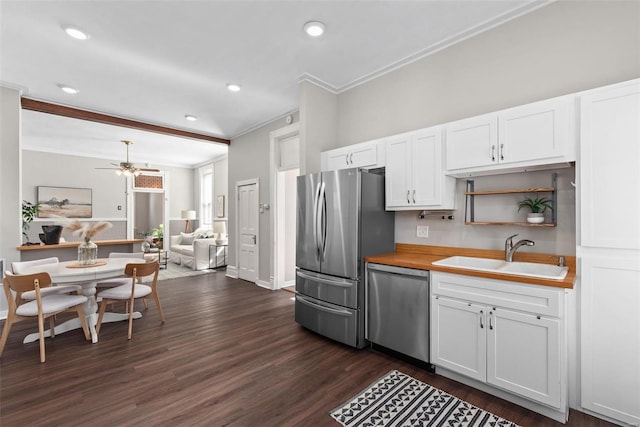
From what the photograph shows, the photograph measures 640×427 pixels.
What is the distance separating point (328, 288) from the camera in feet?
10.00

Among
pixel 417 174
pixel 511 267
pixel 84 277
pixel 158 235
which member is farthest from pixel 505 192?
pixel 158 235

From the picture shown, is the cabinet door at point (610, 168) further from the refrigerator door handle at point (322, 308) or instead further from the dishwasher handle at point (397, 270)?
the refrigerator door handle at point (322, 308)

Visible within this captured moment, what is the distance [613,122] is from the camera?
5.95ft

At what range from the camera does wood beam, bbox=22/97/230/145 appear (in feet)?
14.4

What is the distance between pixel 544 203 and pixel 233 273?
18.4 feet

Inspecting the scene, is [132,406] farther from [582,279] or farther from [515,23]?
[515,23]

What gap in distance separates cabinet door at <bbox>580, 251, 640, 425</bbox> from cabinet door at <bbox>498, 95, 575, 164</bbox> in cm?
77

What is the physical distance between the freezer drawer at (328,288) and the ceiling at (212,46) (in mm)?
2488

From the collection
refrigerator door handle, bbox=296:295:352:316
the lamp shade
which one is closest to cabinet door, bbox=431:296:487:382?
refrigerator door handle, bbox=296:295:352:316

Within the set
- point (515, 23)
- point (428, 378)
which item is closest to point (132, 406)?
point (428, 378)

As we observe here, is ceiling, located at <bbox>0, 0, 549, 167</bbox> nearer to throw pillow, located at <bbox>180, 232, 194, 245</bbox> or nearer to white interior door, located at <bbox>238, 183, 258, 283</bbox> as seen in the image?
white interior door, located at <bbox>238, 183, 258, 283</bbox>

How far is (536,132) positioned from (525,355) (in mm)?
1588

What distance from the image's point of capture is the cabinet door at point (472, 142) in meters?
2.35

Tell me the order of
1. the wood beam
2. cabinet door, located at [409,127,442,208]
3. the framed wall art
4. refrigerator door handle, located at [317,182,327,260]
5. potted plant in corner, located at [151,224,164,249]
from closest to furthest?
1. cabinet door, located at [409,127,442,208]
2. refrigerator door handle, located at [317,182,327,260]
3. the wood beam
4. the framed wall art
5. potted plant in corner, located at [151,224,164,249]
